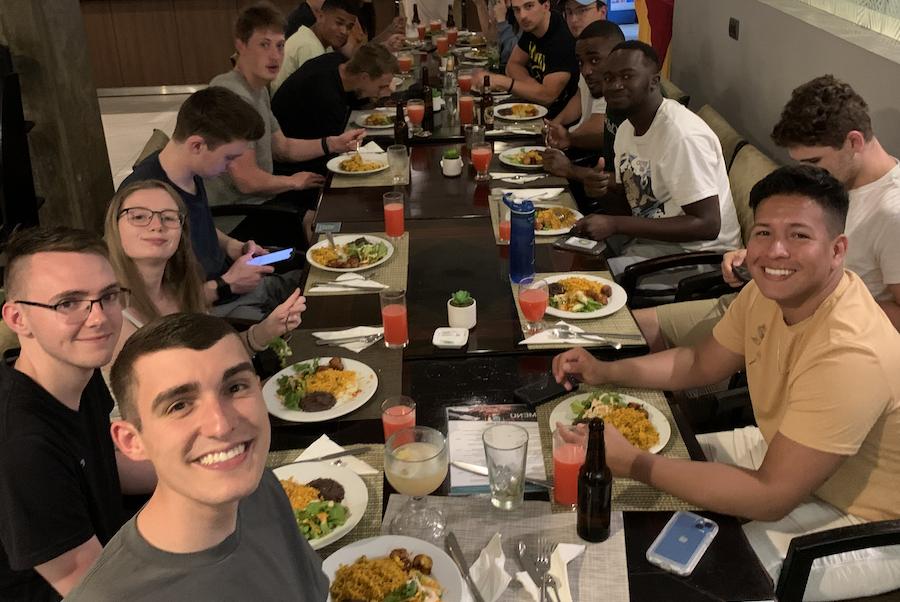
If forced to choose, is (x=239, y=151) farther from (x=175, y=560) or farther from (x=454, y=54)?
(x=454, y=54)

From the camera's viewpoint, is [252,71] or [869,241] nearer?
[869,241]

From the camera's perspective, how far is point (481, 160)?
3398mm

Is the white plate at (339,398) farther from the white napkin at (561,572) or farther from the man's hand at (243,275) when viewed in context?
the man's hand at (243,275)

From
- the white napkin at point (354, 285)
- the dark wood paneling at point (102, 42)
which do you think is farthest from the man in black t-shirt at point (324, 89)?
the dark wood paneling at point (102, 42)

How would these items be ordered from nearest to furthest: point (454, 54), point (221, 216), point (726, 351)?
1. point (726, 351)
2. point (221, 216)
3. point (454, 54)

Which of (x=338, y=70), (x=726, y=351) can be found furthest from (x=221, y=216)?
(x=726, y=351)

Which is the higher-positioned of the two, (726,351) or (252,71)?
(252,71)

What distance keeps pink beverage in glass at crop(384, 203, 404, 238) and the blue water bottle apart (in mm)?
507

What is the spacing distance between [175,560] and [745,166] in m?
2.82

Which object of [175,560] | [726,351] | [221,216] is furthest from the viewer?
[221,216]

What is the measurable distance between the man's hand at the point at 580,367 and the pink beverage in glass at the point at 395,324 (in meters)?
0.43

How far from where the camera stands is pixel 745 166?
324 centimetres

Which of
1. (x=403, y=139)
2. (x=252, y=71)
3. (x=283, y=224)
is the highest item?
(x=252, y=71)

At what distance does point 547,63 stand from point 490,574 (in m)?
4.01
